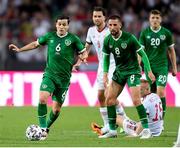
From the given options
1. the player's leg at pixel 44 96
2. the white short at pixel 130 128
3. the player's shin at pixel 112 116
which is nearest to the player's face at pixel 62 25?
the player's leg at pixel 44 96

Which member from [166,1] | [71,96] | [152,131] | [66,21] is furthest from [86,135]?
[166,1]

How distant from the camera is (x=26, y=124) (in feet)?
61.4

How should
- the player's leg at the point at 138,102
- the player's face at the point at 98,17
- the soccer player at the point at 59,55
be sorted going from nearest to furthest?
the player's leg at the point at 138,102 → the soccer player at the point at 59,55 → the player's face at the point at 98,17

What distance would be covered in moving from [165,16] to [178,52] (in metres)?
1.65

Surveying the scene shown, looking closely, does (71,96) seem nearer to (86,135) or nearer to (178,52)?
(178,52)

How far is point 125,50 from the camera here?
1529cm

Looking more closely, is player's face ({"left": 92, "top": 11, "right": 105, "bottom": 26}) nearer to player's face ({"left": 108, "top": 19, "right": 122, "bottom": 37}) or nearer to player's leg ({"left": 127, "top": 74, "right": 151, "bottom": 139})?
player's face ({"left": 108, "top": 19, "right": 122, "bottom": 37})

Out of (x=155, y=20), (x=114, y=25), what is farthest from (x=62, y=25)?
(x=155, y=20)

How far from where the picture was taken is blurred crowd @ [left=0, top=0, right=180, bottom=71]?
2747 cm

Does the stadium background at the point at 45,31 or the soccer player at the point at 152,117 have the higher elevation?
the stadium background at the point at 45,31

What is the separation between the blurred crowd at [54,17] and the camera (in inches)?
1081

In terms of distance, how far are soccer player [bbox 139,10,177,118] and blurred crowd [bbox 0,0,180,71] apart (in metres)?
9.16

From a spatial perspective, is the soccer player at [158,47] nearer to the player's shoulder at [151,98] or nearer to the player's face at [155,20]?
the player's face at [155,20]

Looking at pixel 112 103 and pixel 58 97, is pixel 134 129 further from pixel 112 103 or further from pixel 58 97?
pixel 58 97
